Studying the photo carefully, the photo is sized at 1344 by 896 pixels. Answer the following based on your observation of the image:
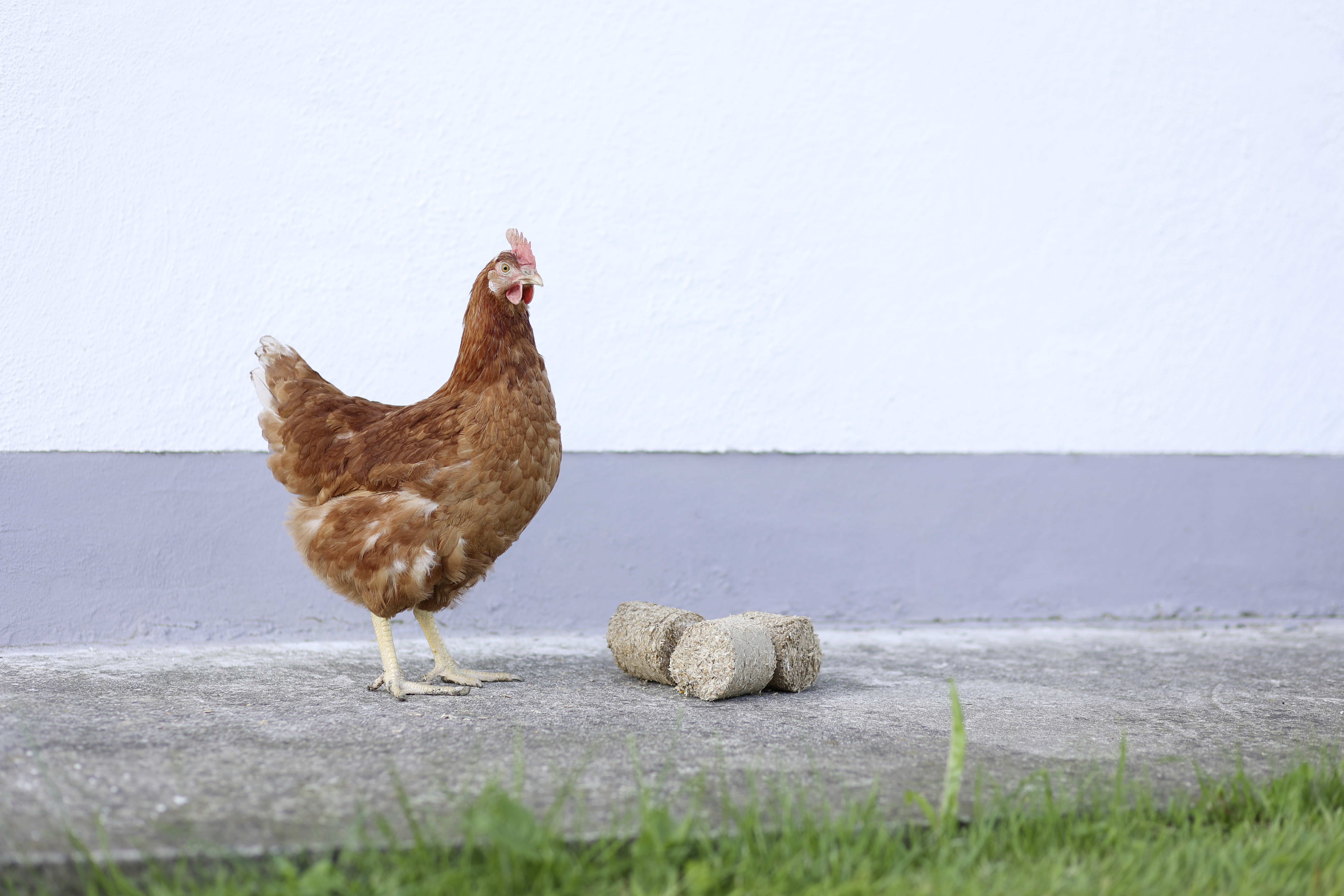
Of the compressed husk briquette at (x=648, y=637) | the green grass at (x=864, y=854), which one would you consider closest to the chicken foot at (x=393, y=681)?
the compressed husk briquette at (x=648, y=637)

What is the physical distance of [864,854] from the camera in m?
1.59

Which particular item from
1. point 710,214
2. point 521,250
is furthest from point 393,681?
point 710,214

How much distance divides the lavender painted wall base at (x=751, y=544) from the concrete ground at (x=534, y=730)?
0.18 meters

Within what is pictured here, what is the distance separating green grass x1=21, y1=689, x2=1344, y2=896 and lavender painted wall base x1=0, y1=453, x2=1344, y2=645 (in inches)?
78.9

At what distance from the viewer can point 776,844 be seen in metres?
1.55

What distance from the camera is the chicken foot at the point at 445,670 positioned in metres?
2.82

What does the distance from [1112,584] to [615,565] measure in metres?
2.22

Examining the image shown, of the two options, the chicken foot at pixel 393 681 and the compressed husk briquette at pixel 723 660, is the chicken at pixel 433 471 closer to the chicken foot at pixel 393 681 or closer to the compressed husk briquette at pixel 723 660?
the chicken foot at pixel 393 681

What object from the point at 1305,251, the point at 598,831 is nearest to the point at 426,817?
the point at 598,831

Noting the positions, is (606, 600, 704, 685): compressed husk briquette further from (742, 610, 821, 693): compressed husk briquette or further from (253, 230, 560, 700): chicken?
(253, 230, 560, 700): chicken

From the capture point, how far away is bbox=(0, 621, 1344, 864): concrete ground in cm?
168

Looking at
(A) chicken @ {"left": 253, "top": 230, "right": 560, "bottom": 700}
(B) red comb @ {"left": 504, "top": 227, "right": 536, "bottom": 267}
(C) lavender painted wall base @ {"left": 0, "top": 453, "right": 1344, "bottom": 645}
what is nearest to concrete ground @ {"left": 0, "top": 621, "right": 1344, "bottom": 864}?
(C) lavender painted wall base @ {"left": 0, "top": 453, "right": 1344, "bottom": 645}

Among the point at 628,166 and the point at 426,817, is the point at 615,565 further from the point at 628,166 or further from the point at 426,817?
the point at 426,817

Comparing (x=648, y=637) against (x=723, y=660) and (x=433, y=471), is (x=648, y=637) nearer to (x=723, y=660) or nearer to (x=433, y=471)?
(x=723, y=660)
